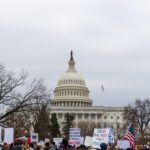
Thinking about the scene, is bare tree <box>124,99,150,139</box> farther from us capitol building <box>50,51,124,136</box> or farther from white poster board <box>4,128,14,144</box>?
white poster board <box>4,128,14,144</box>

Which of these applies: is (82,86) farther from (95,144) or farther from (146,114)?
(95,144)

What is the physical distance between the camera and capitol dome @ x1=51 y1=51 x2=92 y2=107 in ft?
589

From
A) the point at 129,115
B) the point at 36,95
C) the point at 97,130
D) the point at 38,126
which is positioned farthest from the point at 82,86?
the point at 97,130

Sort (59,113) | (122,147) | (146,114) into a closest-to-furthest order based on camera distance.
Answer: (122,147) → (146,114) → (59,113)

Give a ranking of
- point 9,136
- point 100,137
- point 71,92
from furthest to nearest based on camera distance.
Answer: point 71,92, point 9,136, point 100,137

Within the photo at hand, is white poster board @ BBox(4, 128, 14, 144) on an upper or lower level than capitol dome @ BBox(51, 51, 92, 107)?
lower

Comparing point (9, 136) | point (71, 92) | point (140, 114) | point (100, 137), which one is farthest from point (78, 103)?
point (100, 137)

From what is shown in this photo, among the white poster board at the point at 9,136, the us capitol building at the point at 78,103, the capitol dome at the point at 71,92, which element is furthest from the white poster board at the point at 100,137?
the capitol dome at the point at 71,92

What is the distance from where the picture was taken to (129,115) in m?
106

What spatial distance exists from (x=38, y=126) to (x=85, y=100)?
118968mm

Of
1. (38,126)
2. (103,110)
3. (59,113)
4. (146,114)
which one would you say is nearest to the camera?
(38,126)

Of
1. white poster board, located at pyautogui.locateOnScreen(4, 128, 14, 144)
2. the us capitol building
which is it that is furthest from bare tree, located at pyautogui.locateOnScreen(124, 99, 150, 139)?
white poster board, located at pyautogui.locateOnScreen(4, 128, 14, 144)

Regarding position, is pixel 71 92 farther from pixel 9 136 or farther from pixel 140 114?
pixel 9 136

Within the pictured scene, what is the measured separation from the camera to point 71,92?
17962 cm
